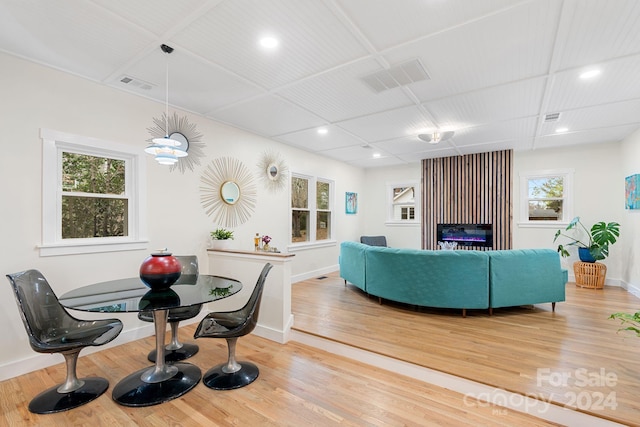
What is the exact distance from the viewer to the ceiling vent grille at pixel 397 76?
2.79m

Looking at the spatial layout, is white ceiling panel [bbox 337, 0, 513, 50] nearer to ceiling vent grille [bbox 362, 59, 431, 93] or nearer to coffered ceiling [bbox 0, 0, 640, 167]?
coffered ceiling [bbox 0, 0, 640, 167]

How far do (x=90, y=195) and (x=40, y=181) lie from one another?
1.44 feet

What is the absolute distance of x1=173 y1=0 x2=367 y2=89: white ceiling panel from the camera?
6.73 ft

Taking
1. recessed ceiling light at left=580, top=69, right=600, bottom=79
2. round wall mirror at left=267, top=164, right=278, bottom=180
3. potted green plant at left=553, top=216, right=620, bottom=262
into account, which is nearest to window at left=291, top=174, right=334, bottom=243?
round wall mirror at left=267, top=164, right=278, bottom=180

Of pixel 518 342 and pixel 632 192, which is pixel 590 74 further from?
pixel 632 192

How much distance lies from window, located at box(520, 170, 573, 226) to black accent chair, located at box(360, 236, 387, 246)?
298 centimetres

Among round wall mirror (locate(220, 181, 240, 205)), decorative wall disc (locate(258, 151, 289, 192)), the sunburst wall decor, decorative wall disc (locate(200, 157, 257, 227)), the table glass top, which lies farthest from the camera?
decorative wall disc (locate(258, 151, 289, 192))

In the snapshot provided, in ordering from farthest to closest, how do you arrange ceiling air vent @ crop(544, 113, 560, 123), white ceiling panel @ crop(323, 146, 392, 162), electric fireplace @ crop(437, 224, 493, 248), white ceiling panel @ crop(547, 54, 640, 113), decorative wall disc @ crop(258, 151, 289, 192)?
electric fireplace @ crop(437, 224, 493, 248) → white ceiling panel @ crop(323, 146, 392, 162) → decorative wall disc @ crop(258, 151, 289, 192) → ceiling air vent @ crop(544, 113, 560, 123) → white ceiling panel @ crop(547, 54, 640, 113)

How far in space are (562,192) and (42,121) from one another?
26.7 feet

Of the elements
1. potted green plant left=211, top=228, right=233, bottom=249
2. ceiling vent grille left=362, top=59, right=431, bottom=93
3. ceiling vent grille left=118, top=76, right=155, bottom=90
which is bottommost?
potted green plant left=211, top=228, right=233, bottom=249

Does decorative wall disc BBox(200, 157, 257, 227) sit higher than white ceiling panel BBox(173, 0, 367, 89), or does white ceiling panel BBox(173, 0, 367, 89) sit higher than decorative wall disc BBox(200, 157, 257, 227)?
white ceiling panel BBox(173, 0, 367, 89)

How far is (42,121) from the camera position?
281cm

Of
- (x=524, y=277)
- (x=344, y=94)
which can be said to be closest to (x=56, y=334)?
(x=344, y=94)

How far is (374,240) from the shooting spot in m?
7.38
